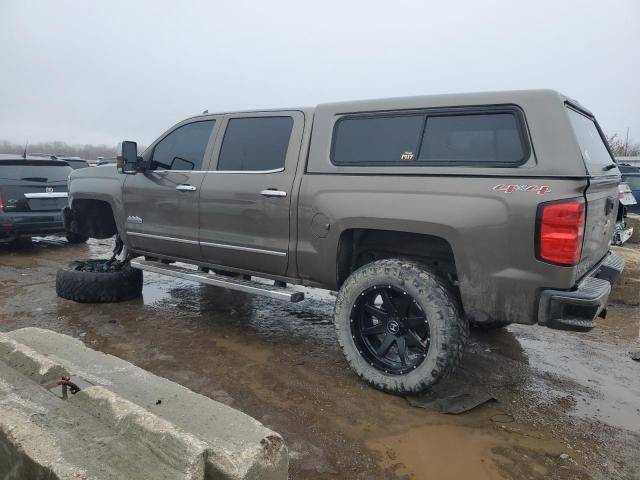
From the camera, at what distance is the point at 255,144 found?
13.9ft

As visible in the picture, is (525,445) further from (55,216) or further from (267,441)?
(55,216)

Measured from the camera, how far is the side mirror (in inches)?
190

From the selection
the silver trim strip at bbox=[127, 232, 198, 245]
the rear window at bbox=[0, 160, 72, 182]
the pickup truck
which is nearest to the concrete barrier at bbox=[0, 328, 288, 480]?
the pickup truck

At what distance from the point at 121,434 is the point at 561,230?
2.55 metres

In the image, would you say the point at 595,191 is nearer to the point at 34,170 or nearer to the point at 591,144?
the point at 591,144

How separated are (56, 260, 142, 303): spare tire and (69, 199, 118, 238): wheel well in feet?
1.91

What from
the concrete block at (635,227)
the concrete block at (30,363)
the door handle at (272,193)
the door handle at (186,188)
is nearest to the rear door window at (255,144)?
the door handle at (272,193)

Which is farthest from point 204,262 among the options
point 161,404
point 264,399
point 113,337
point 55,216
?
point 55,216

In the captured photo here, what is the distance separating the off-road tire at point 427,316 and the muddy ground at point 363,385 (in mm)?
158

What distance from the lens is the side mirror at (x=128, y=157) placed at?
482 cm

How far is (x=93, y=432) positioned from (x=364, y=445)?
1.47 meters

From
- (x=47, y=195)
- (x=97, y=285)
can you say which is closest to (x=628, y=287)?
(x=97, y=285)

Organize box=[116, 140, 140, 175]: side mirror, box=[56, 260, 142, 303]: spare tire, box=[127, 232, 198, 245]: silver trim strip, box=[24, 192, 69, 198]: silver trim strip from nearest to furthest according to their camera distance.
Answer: box=[127, 232, 198, 245]: silver trim strip < box=[116, 140, 140, 175]: side mirror < box=[56, 260, 142, 303]: spare tire < box=[24, 192, 69, 198]: silver trim strip

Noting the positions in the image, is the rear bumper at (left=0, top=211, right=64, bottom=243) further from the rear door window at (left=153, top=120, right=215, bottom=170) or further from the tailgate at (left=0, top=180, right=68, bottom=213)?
the rear door window at (left=153, top=120, right=215, bottom=170)
